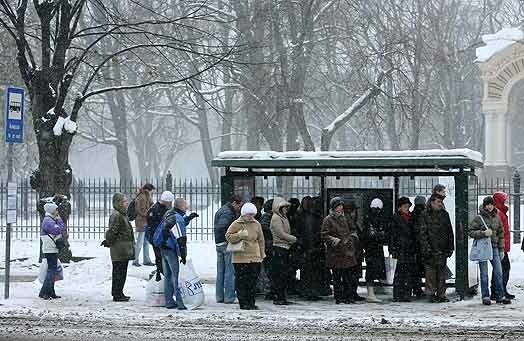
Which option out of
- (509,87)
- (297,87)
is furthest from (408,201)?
(509,87)

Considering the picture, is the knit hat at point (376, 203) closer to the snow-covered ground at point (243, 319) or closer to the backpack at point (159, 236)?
the snow-covered ground at point (243, 319)

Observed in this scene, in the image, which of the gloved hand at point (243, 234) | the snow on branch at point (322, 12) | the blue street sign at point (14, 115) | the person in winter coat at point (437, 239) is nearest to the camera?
the gloved hand at point (243, 234)

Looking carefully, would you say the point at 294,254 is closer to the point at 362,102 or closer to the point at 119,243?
the point at 119,243

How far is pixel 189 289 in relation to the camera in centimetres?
1380

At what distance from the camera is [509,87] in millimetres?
32531

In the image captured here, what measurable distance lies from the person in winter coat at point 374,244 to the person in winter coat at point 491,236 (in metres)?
1.52

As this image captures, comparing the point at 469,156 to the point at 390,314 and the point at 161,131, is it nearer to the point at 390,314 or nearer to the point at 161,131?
the point at 390,314

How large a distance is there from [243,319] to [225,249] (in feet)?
6.18

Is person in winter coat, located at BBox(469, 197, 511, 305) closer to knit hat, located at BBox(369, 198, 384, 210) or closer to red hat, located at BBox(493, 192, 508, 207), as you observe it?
red hat, located at BBox(493, 192, 508, 207)

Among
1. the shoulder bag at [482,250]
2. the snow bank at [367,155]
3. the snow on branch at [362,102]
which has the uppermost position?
the snow on branch at [362,102]

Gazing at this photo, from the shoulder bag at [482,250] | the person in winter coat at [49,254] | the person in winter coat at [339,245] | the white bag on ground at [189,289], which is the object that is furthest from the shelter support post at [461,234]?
the person in winter coat at [49,254]

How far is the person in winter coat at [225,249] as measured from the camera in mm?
14359

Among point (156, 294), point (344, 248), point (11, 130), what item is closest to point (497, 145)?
point (344, 248)

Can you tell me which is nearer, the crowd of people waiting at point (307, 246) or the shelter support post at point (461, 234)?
the crowd of people waiting at point (307, 246)
